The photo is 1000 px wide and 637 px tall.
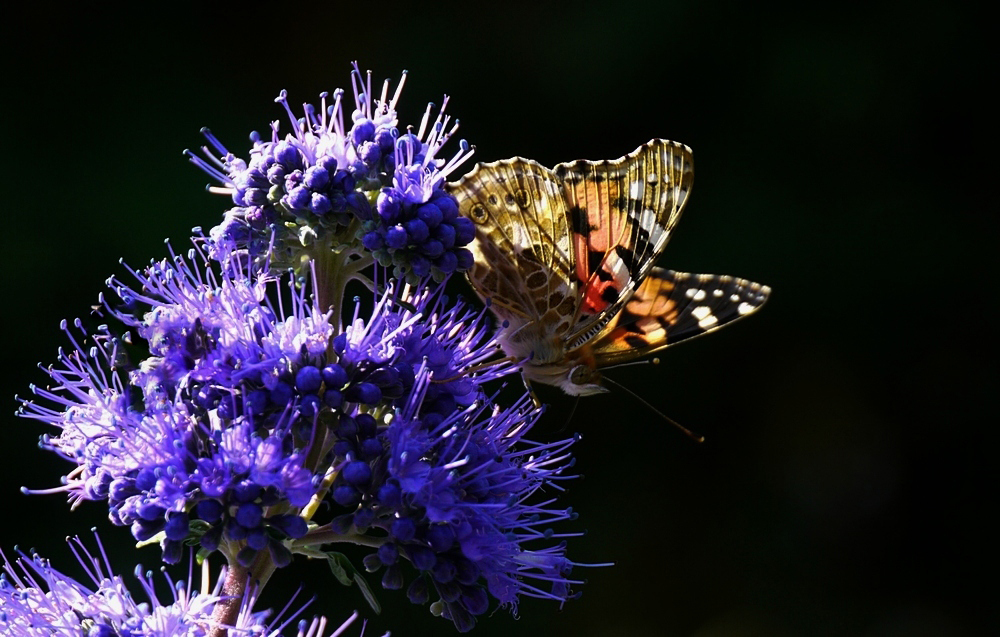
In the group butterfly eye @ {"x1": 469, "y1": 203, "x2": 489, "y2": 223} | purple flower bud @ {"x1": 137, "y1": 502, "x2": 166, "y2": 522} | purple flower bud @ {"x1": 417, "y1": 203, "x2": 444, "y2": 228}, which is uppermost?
purple flower bud @ {"x1": 417, "y1": 203, "x2": 444, "y2": 228}

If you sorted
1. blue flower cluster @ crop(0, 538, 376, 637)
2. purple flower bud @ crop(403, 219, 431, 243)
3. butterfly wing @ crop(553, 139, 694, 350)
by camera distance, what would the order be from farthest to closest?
butterfly wing @ crop(553, 139, 694, 350)
purple flower bud @ crop(403, 219, 431, 243)
blue flower cluster @ crop(0, 538, 376, 637)

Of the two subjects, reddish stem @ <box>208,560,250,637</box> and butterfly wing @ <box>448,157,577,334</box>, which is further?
butterfly wing @ <box>448,157,577,334</box>

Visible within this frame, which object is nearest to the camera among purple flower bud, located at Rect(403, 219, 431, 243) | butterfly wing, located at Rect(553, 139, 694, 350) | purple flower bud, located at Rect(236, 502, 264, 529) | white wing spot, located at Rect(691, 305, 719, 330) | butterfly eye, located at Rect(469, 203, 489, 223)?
purple flower bud, located at Rect(236, 502, 264, 529)

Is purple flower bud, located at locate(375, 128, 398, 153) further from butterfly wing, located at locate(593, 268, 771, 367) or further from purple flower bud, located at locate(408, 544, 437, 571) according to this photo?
butterfly wing, located at locate(593, 268, 771, 367)

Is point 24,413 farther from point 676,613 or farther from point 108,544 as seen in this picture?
point 676,613

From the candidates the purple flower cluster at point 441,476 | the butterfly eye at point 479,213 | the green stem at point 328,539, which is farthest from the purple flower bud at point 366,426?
the butterfly eye at point 479,213

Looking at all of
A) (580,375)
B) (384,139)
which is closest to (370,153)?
(384,139)

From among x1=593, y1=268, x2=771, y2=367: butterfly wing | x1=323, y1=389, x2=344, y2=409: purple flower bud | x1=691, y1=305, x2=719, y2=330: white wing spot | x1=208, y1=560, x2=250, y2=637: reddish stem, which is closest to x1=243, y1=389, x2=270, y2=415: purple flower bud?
x1=323, y1=389, x2=344, y2=409: purple flower bud
